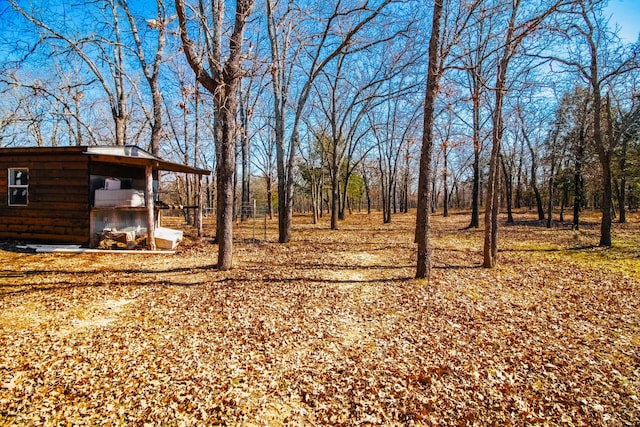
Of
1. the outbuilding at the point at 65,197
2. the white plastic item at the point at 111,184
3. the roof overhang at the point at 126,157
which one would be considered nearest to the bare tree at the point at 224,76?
the roof overhang at the point at 126,157

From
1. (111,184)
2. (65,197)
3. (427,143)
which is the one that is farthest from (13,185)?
(427,143)

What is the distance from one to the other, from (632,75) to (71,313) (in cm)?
1840

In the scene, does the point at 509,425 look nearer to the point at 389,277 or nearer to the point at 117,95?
the point at 389,277

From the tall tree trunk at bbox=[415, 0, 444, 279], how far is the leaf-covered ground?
726 mm

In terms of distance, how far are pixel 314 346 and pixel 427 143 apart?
4.81 m

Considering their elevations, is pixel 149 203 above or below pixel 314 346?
above

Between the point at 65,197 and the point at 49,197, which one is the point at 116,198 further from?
the point at 49,197

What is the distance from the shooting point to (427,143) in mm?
6309

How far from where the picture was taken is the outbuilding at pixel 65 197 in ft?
30.1

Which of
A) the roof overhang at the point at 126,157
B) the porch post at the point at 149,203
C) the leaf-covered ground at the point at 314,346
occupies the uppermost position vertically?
the roof overhang at the point at 126,157

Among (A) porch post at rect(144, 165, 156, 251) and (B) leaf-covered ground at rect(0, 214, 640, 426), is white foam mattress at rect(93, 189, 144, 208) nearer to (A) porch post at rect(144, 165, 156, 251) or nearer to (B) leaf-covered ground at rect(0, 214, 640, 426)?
(A) porch post at rect(144, 165, 156, 251)

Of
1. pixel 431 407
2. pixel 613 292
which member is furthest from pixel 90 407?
pixel 613 292

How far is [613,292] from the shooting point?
234 inches

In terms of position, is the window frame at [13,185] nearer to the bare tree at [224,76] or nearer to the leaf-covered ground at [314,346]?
the leaf-covered ground at [314,346]
